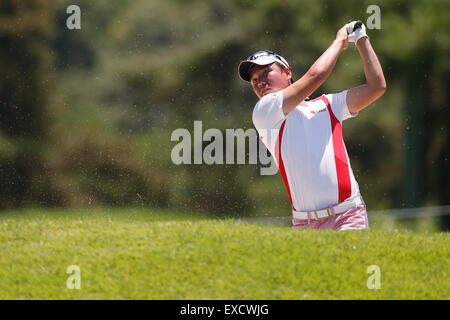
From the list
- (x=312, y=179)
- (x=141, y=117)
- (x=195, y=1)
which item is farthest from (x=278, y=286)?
(x=195, y=1)

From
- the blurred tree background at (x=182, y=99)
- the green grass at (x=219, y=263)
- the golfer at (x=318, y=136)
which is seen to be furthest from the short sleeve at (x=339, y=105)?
the blurred tree background at (x=182, y=99)

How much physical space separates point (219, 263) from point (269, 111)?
1.07 m

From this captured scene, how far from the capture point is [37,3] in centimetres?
1753

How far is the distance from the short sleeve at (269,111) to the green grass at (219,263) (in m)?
0.80

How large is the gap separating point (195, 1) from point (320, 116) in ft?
43.5

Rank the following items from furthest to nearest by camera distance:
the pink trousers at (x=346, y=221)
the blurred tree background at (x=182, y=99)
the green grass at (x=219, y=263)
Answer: the blurred tree background at (x=182, y=99) < the pink trousers at (x=346, y=221) < the green grass at (x=219, y=263)

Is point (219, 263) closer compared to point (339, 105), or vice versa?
point (219, 263)

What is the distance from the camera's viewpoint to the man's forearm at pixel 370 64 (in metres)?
5.21

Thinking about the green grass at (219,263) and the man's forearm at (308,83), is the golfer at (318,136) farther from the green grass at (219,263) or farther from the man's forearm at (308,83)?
the green grass at (219,263)

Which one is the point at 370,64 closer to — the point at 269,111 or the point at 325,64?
the point at 325,64

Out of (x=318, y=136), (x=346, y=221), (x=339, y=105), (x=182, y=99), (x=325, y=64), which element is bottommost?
(x=346, y=221)

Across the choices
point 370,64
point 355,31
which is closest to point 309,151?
point 370,64

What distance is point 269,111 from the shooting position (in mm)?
5062
